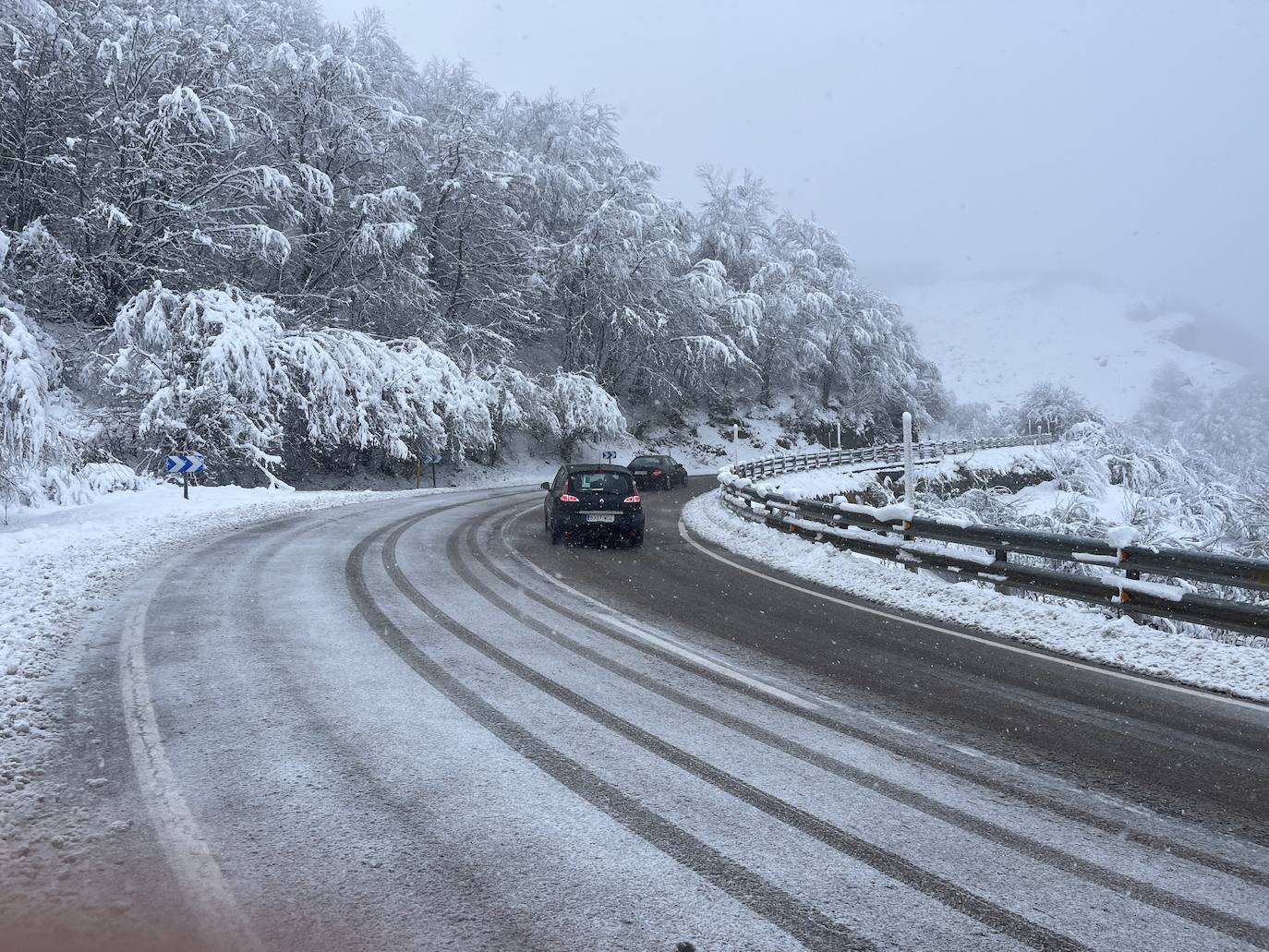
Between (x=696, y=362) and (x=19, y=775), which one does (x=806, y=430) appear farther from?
(x=19, y=775)

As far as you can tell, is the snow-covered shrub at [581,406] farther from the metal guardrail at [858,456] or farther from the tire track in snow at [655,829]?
the tire track in snow at [655,829]

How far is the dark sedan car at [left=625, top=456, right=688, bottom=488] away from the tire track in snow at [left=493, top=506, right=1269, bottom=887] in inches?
989

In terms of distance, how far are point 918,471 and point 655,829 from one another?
1515 inches

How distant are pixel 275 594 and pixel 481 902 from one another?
6.97 meters

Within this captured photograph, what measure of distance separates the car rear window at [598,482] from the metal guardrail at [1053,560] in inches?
130

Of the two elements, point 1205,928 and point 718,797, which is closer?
point 1205,928

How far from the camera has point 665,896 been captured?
10.2 feet

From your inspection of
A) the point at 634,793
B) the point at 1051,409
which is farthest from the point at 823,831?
the point at 1051,409

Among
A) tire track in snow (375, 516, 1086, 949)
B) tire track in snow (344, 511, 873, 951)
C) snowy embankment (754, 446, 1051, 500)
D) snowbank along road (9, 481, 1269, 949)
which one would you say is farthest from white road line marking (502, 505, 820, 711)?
snowy embankment (754, 446, 1051, 500)

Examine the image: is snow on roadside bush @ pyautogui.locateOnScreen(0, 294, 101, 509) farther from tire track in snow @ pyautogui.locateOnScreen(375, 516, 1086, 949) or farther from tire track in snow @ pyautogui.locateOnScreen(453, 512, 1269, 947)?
tire track in snow @ pyautogui.locateOnScreen(453, 512, 1269, 947)

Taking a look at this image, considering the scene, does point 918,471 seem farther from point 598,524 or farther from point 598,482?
point 598,524

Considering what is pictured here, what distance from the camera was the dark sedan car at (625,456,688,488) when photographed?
32344 millimetres

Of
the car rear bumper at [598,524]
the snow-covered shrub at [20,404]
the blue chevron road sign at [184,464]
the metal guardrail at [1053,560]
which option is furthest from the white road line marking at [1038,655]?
the blue chevron road sign at [184,464]

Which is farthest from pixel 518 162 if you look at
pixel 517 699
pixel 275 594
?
pixel 517 699
